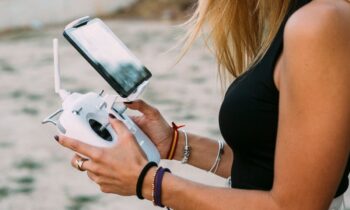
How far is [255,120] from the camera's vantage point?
147 cm

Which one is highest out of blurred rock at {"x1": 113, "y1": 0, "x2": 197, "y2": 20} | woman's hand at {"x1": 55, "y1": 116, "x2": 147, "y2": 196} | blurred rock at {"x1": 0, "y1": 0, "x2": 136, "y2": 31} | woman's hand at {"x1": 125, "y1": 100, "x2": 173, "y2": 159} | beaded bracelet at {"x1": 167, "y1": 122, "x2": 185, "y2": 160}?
woman's hand at {"x1": 55, "y1": 116, "x2": 147, "y2": 196}

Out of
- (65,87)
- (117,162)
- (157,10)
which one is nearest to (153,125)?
(117,162)

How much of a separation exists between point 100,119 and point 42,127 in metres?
3.79

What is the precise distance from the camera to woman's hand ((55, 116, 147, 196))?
1.49 m

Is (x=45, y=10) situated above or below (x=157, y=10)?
above

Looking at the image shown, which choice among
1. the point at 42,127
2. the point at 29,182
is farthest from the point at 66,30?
the point at 42,127

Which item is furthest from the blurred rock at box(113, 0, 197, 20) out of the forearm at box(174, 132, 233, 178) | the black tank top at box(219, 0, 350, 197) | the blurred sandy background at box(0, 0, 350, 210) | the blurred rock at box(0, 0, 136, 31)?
the black tank top at box(219, 0, 350, 197)

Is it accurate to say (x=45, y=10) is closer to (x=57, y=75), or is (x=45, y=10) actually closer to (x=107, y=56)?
(x=57, y=75)

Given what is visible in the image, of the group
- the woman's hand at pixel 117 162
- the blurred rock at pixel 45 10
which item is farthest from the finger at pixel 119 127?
the blurred rock at pixel 45 10

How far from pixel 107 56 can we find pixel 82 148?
20 cm

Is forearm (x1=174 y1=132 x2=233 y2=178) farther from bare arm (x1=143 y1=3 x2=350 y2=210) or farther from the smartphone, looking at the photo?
bare arm (x1=143 y1=3 x2=350 y2=210)

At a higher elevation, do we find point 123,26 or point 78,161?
point 78,161

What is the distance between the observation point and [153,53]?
25.8 ft

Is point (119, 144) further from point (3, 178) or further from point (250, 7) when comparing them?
point (3, 178)
